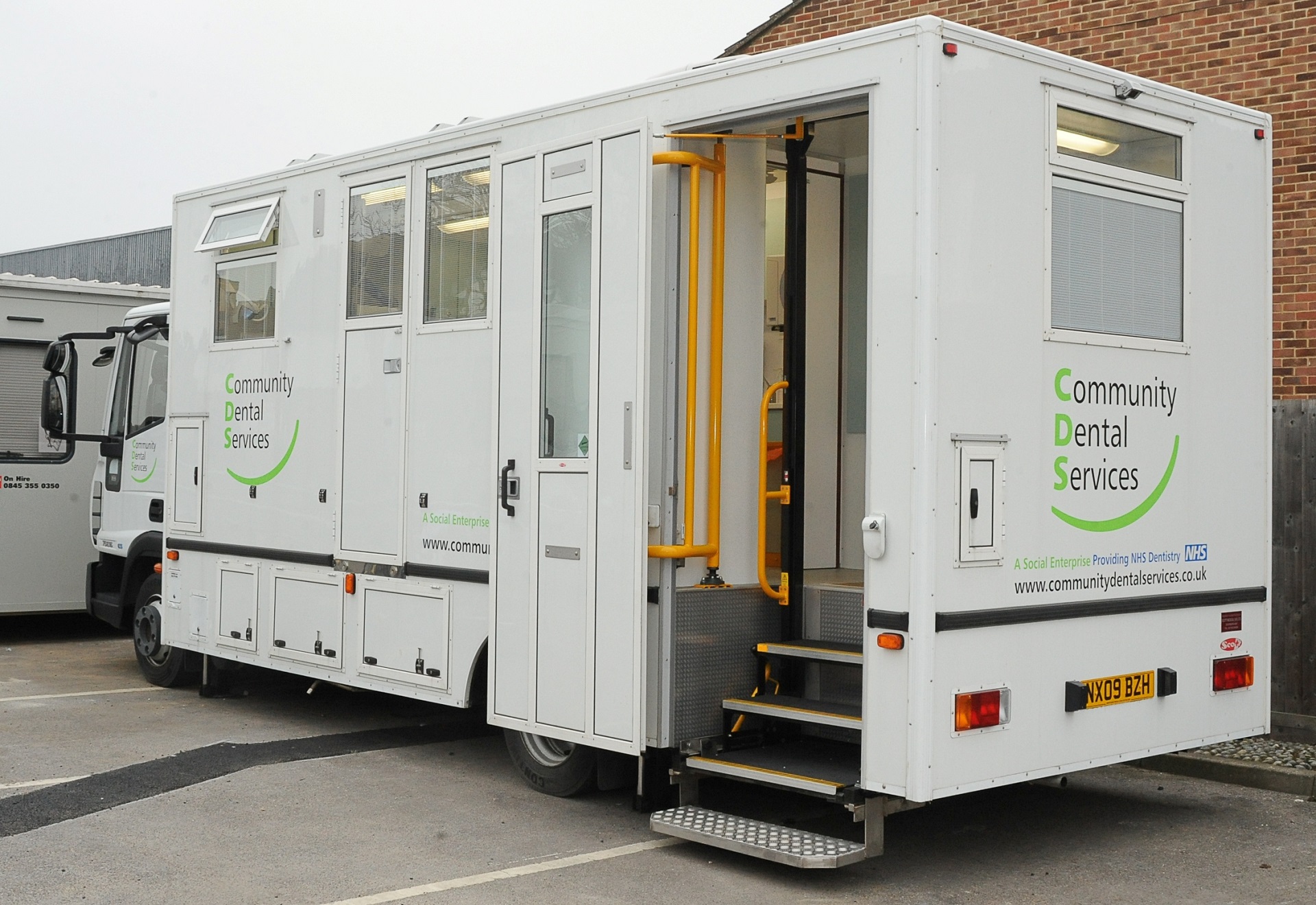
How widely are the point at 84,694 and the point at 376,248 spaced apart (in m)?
4.10

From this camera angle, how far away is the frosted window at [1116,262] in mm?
5602

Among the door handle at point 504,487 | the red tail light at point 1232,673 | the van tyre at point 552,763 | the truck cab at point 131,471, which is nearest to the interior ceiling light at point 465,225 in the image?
the door handle at point 504,487

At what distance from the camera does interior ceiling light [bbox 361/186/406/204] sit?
757cm

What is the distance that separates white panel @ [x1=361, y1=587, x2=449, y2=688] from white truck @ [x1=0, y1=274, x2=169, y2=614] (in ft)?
18.9

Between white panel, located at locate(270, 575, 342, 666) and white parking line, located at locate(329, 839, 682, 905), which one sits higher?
white panel, located at locate(270, 575, 342, 666)

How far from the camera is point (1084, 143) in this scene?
5.71 meters

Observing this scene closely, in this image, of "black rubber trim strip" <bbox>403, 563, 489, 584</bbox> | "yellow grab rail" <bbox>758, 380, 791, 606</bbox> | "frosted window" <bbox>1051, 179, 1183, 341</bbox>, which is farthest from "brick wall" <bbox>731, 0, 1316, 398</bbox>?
"black rubber trim strip" <bbox>403, 563, 489, 584</bbox>

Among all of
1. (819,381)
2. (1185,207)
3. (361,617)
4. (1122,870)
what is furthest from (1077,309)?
(361,617)

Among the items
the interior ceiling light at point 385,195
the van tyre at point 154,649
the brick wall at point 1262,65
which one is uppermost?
the brick wall at point 1262,65

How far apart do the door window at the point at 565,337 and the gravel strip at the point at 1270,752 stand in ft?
12.2

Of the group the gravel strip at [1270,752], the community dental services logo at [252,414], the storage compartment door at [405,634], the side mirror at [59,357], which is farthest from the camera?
the side mirror at [59,357]

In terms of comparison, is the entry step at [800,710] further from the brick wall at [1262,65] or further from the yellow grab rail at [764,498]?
the brick wall at [1262,65]

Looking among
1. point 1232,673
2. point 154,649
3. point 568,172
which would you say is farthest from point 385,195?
point 1232,673

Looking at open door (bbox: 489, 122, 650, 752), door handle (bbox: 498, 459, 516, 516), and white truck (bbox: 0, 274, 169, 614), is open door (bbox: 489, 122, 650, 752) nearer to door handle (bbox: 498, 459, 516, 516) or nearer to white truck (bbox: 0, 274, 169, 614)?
door handle (bbox: 498, 459, 516, 516)
